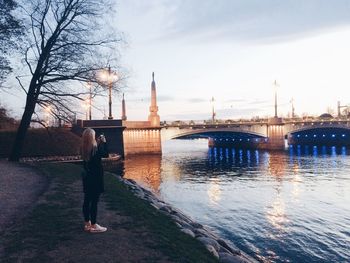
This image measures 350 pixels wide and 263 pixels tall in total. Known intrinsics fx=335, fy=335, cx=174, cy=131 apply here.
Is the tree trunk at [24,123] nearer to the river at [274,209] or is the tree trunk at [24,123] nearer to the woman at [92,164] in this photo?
the river at [274,209]

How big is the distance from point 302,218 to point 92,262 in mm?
13776

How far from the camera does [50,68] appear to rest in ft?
83.5

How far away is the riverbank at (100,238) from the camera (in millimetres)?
6844

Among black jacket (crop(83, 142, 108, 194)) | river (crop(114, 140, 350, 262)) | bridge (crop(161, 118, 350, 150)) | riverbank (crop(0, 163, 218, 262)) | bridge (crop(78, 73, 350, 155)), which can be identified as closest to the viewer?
riverbank (crop(0, 163, 218, 262))

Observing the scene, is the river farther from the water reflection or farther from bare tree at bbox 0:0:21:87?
bare tree at bbox 0:0:21:87

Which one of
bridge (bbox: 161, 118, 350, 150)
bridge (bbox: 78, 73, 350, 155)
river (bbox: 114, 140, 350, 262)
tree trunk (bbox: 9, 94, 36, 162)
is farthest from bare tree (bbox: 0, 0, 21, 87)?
bridge (bbox: 161, 118, 350, 150)

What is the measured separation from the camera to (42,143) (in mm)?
44375

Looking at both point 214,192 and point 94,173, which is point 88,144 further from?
point 214,192

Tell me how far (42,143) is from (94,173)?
39.9 meters

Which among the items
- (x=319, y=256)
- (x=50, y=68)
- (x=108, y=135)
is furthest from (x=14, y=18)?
(x=108, y=135)

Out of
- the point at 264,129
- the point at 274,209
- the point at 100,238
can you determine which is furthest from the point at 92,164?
the point at 264,129

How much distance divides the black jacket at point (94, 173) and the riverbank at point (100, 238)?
1.20 meters

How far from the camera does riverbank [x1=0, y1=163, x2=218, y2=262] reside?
6844 millimetres

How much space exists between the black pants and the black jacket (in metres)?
0.13
